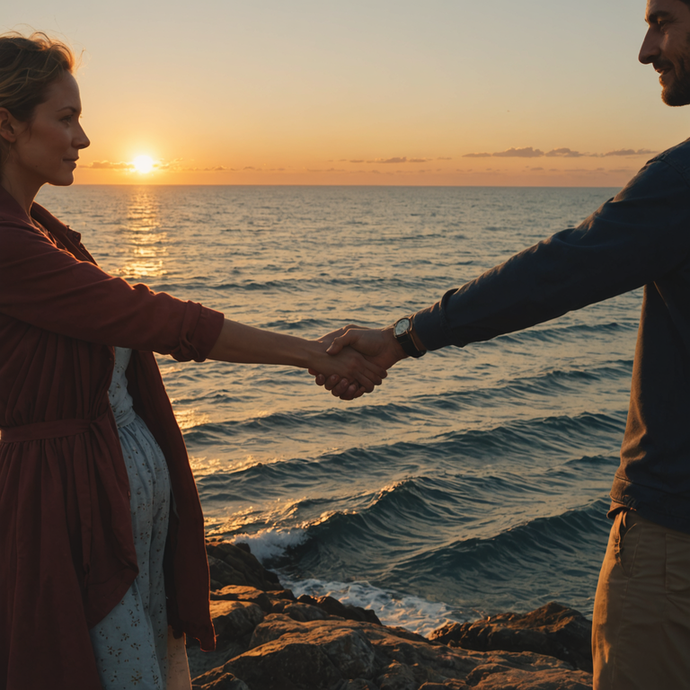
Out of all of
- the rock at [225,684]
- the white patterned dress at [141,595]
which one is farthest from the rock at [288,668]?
the white patterned dress at [141,595]

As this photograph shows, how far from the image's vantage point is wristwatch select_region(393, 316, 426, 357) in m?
2.86

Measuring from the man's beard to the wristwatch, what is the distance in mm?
1268

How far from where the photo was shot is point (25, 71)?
1.94 metres

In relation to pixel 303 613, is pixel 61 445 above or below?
above

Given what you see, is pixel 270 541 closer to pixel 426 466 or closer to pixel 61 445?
pixel 426 466

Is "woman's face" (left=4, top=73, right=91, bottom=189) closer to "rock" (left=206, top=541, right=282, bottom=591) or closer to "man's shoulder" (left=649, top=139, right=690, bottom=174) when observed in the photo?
"man's shoulder" (left=649, top=139, right=690, bottom=174)

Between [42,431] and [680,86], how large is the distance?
7.13 ft

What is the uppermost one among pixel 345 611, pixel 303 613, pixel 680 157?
pixel 680 157

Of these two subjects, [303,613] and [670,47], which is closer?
[670,47]

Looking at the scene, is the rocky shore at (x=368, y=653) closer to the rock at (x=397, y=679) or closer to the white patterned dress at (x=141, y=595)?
the rock at (x=397, y=679)

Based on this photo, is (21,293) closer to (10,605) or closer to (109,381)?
(109,381)

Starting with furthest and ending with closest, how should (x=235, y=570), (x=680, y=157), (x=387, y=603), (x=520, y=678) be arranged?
(x=387, y=603)
(x=235, y=570)
(x=520, y=678)
(x=680, y=157)

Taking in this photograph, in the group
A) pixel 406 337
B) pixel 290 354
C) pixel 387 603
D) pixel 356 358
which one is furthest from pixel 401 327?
pixel 387 603

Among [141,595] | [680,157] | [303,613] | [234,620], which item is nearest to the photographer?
[680,157]
